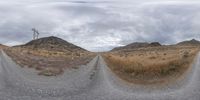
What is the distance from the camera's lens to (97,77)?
3800cm

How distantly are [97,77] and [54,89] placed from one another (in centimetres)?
904

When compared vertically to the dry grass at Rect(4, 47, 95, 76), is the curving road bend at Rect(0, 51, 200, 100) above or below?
below

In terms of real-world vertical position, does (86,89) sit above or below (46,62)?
below

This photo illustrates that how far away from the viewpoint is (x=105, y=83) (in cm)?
3341

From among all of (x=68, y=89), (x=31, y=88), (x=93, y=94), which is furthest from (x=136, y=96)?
(x=31, y=88)

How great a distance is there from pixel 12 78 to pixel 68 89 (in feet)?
19.2

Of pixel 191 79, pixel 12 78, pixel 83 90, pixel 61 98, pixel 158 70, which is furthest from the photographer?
pixel 158 70

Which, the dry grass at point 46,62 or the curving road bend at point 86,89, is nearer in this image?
the curving road bend at point 86,89

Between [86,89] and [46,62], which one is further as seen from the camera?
[46,62]

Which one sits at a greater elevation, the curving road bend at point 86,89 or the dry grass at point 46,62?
the dry grass at point 46,62

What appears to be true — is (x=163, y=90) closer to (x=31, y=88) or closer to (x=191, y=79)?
(x=191, y=79)

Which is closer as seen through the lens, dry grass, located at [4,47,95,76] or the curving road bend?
the curving road bend

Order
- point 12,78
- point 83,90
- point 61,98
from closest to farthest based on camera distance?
point 61,98
point 83,90
point 12,78

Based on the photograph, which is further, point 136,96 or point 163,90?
point 163,90
